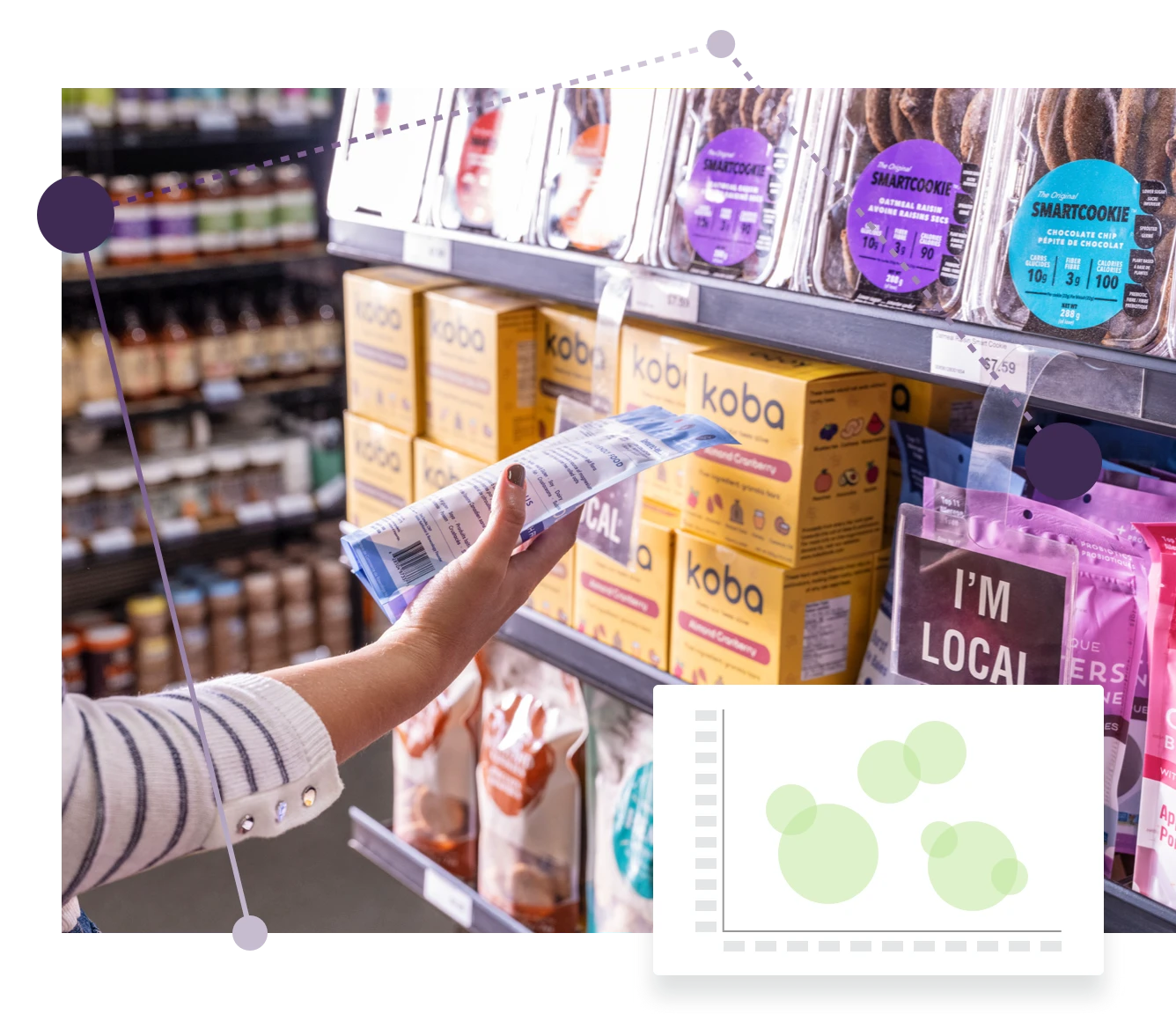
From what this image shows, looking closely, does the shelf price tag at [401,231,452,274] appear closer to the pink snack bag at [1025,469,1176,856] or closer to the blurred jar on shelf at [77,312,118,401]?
the pink snack bag at [1025,469,1176,856]

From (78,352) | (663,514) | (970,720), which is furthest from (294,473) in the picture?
(970,720)

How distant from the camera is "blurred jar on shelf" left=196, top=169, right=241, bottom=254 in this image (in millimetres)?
3582

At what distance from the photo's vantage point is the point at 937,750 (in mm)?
901

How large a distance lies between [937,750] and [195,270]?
3110mm

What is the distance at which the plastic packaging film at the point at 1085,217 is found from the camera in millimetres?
964

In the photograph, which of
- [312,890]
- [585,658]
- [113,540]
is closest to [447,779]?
[312,890]

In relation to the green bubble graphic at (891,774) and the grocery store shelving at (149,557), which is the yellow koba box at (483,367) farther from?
the grocery store shelving at (149,557)

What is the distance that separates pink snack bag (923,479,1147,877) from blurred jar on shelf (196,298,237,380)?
2831mm

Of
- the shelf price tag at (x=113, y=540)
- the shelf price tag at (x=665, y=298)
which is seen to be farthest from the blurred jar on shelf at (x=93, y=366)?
the shelf price tag at (x=665, y=298)

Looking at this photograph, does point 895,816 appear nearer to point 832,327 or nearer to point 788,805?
point 788,805

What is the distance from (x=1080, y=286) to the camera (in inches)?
40.3

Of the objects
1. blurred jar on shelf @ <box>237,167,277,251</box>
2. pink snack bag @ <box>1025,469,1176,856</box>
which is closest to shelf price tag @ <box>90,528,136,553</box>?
blurred jar on shelf @ <box>237,167,277,251</box>

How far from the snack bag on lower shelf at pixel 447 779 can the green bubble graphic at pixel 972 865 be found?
1191mm

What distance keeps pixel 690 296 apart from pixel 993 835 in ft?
2.13
